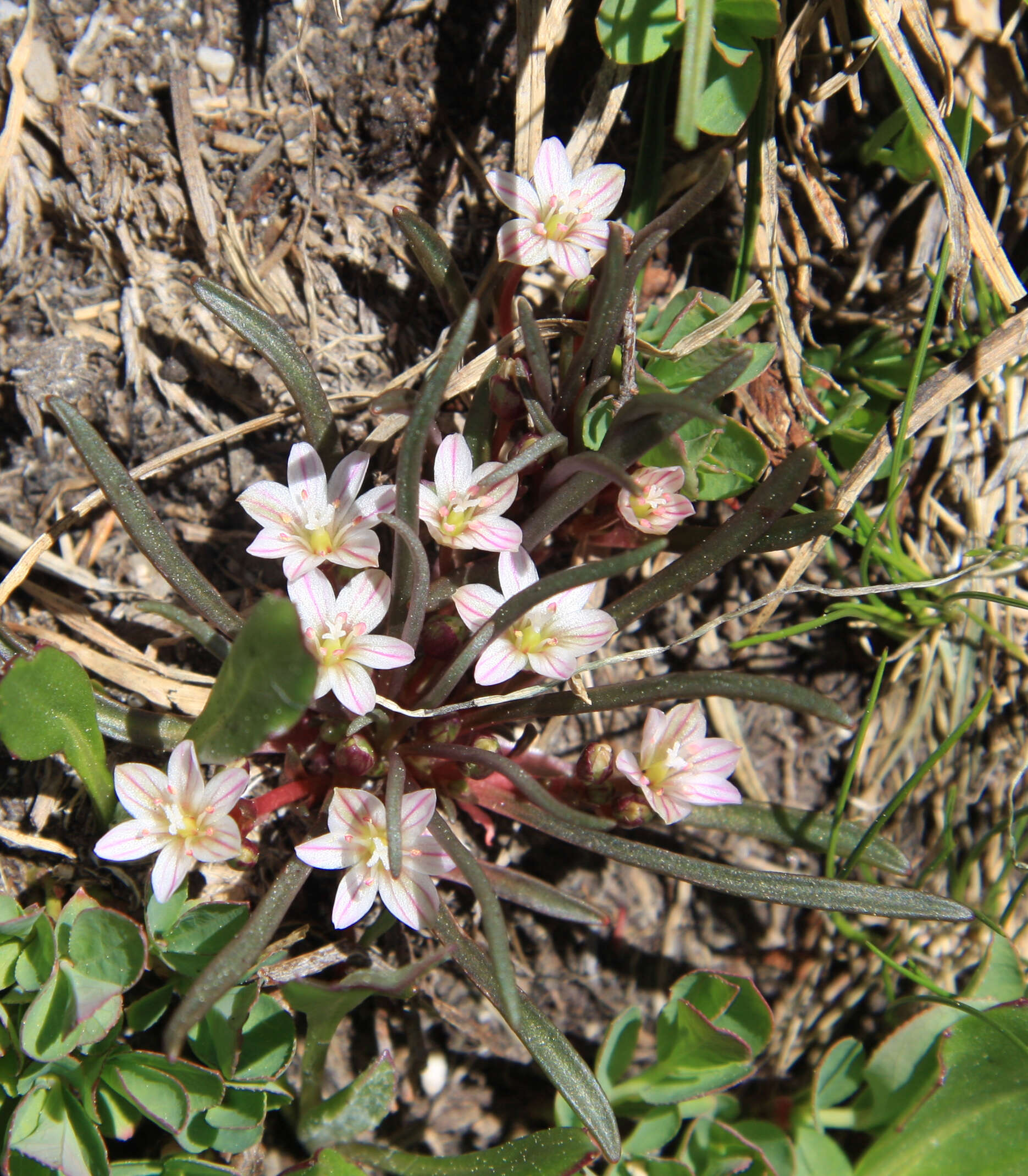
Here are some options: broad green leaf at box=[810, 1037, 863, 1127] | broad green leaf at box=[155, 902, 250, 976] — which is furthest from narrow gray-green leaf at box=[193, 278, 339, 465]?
broad green leaf at box=[810, 1037, 863, 1127]

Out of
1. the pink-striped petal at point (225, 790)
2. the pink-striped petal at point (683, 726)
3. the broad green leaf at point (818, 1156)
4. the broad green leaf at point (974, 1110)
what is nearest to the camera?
the pink-striped petal at point (225, 790)

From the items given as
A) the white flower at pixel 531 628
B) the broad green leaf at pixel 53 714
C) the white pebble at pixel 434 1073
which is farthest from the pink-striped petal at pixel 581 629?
the white pebble at pixel 434 1073

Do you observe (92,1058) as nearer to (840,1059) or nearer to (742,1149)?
(742,1149)

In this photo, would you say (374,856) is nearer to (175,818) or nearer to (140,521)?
(175,818)

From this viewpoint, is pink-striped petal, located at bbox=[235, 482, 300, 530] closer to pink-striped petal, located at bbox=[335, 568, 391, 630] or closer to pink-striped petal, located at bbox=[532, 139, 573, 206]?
pink-striped petal, located at bbox=[335, 568, 391, 630]

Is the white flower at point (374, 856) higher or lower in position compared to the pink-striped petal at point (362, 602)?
lower

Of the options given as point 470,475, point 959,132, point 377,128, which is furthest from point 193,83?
point 959,132

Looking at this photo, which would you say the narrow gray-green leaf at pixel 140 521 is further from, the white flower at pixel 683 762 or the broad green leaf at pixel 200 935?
the white flower at pixel 683 762

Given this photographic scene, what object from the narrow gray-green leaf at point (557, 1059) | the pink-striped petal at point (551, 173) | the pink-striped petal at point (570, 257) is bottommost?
the narrow gray-green leaf at point (557, 1059)
